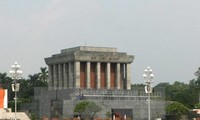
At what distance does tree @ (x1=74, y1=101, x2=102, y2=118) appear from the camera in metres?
57.0

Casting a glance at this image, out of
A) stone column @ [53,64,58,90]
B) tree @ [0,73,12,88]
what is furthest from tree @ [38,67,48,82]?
stone column @ [53,64,58,90]

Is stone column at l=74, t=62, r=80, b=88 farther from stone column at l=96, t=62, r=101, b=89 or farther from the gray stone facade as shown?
the gray stone facade

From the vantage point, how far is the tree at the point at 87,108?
5700 centimetres

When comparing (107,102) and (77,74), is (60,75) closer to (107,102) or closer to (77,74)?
(77,74)

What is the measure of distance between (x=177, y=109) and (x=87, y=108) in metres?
11.2

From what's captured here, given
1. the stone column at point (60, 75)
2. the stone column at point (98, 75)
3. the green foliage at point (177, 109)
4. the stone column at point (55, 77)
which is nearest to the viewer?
the green foliage at point (177, 109)

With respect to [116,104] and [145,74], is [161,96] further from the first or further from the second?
[145,74]

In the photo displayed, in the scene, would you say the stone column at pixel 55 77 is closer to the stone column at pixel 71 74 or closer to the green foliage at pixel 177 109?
the stone column at pixel 71 74

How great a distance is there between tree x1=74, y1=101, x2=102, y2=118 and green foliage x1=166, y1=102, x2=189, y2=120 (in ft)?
30.3

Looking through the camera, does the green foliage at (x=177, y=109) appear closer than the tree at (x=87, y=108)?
No

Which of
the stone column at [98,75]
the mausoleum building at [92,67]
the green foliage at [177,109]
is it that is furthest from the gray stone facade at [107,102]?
the stone column at [98,75]

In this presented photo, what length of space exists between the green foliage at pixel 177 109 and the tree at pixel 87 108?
923cm

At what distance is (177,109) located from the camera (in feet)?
196

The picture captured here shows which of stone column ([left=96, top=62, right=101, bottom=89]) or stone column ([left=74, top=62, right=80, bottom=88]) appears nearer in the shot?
stone column ([left=74, top=62, right=80, bottom=88])
